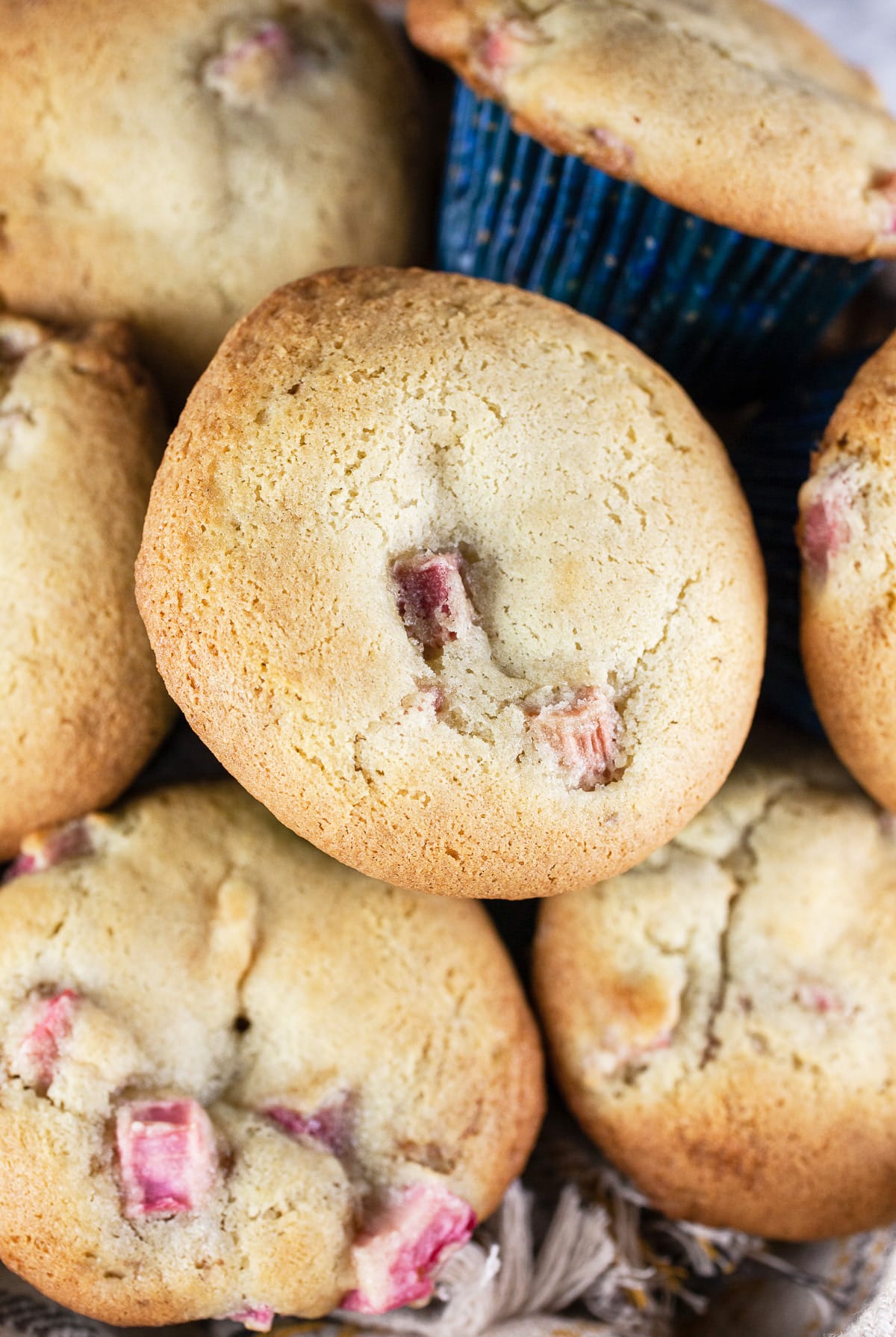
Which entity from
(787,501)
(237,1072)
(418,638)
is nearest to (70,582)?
(418,638)

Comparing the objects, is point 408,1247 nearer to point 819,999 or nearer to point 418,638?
point 819,999

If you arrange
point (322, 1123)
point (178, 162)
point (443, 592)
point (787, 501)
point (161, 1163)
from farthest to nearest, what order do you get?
1. point (787, 501)
2. point (178, 162)
3. point (322, 1123)
4. point (161, 1163)
5. point (443, 592)

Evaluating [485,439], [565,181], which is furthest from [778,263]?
[485,439]

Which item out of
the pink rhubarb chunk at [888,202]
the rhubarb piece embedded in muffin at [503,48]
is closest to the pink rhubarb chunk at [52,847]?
the rhubarb piece embedded in muffin at [503,48]

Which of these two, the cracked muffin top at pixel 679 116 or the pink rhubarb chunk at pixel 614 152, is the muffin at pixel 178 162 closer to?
the cracked muffin top at pixel 679 116

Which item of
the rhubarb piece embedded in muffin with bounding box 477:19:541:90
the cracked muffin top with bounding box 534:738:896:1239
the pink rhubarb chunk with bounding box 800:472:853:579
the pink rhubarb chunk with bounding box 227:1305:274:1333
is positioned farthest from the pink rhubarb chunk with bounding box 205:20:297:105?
the pink rhubarb chunk with bounding box 227:1305:274:1333
